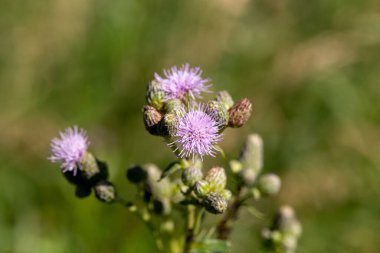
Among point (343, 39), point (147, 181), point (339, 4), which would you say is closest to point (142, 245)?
point (147, 181)

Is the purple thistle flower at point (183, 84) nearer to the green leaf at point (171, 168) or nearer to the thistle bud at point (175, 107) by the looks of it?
the thistle bud at point (175, 107)

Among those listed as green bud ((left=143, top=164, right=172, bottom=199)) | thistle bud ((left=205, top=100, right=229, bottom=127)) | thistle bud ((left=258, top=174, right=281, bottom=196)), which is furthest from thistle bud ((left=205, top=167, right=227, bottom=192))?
thistle bud ((left=258, top=174, right=281, bottom=196))

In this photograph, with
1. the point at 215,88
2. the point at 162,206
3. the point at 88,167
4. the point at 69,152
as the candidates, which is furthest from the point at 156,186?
the point at 215,88

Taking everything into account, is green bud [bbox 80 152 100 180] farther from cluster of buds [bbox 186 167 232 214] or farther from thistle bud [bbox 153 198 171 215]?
cluster of buds [bbox 186 167 232 214]

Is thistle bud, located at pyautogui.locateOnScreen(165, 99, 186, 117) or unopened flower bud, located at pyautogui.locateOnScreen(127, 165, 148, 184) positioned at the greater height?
thistle bud, located at pyautogui.locateOnScreen(165, 99, 186, 117)

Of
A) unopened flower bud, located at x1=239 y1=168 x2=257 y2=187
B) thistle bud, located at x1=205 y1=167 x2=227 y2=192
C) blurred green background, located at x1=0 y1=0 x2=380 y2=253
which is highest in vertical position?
blurred green background, located at x1=0 y1=0 x2=380 y2=253

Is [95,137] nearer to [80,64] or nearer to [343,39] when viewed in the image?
[80,64]

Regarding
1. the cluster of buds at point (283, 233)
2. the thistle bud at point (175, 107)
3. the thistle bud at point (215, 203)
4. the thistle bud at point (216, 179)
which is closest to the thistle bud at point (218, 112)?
the thistle bud at point (175, 107)
